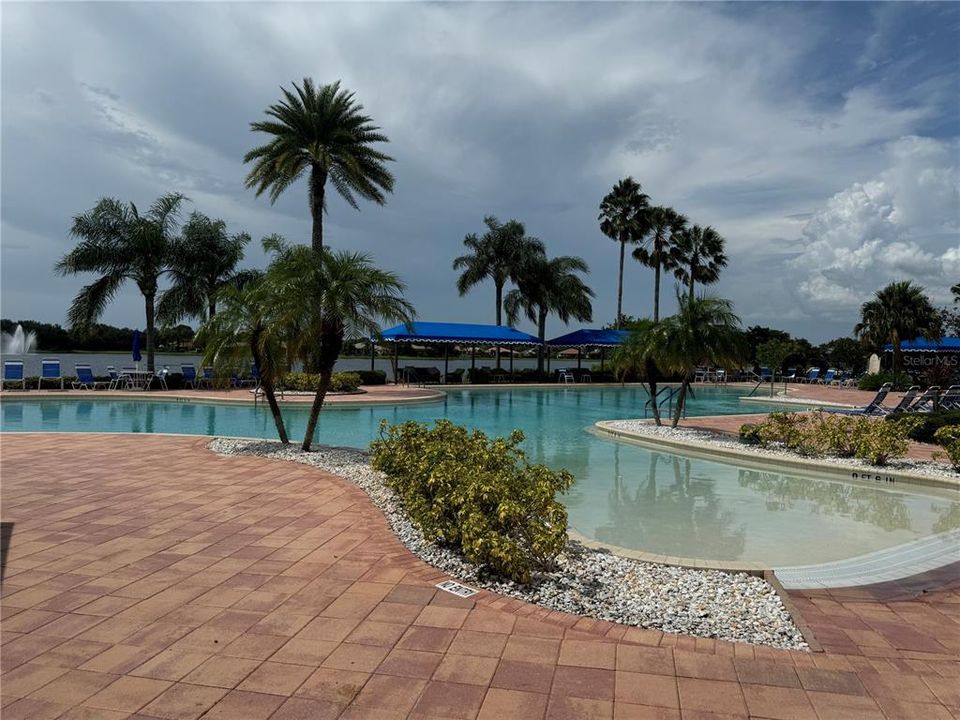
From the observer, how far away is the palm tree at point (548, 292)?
32500 mm

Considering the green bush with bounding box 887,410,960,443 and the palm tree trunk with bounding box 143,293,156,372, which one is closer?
the green bush with bounding box 887,410,960,443

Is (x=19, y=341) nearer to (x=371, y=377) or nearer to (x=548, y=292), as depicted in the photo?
(x=371, y=377)

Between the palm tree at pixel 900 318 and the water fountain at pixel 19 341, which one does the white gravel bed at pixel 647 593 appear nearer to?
the palm tree at pixel 900 318

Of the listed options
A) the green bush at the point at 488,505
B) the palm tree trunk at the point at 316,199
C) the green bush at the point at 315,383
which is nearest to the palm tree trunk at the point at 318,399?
the green bush at the point at 488,505

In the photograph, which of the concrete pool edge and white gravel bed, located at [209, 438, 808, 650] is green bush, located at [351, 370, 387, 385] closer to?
the concrete pool edge

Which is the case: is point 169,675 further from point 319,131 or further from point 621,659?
point 319,131

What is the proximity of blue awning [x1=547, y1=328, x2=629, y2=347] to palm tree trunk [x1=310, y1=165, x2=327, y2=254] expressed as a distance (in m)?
13.1

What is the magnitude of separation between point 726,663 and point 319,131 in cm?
2271

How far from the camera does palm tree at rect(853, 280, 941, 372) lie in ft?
112

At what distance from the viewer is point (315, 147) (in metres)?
21.9

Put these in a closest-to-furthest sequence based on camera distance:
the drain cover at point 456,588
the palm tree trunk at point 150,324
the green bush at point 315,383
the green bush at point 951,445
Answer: the drain cover at point 456,588 → the green bush at point 951,445 → the green bush at point 315,383 → the palm tree trunk at point 150,324

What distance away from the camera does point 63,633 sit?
11.0 ft

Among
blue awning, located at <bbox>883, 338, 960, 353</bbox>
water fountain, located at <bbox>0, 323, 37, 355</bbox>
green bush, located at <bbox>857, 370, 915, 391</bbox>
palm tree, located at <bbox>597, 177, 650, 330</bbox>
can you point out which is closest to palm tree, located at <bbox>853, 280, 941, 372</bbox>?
blue awning, located at <bbox>883, 338, 960, 353</bbox>

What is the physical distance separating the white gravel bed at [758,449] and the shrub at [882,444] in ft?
0.38
